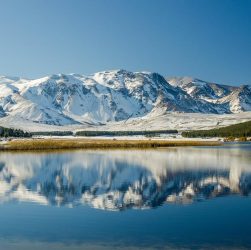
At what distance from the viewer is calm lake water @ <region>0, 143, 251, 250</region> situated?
23.0 m

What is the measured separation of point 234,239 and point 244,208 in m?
8.58

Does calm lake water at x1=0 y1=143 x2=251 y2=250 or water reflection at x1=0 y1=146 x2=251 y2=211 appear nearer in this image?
calm lake water at x1=0 y1=143 x2=251 y2=250

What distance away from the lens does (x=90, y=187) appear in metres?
41.8

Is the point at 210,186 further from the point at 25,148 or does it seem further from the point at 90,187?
the point at 25,148

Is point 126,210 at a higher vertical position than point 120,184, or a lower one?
higher

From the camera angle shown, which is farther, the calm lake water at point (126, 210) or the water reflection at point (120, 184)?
the water reflection at point (120, 184)

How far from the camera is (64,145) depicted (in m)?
117

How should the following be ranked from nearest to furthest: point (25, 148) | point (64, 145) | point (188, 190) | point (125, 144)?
point (188, 190)
point (25, 148)
point (64, 145)
point (125, 144)

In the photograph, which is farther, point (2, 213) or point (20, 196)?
point (20, 196)

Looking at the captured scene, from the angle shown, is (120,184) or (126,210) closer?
(126,210)

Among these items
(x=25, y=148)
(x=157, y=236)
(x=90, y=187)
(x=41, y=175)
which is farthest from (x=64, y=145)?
(x=157, y=236)

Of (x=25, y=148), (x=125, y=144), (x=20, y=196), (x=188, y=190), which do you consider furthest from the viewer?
(x=125, y=144)

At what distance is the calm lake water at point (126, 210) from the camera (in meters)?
23.0

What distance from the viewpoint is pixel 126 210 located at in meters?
30.7
